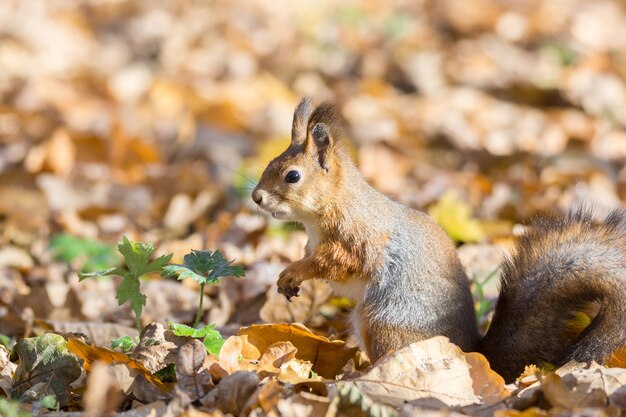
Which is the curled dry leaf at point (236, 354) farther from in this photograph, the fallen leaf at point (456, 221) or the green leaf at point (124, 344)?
the fallen leaf at point (456, 221)

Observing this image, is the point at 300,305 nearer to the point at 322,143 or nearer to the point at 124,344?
the point at 322,143

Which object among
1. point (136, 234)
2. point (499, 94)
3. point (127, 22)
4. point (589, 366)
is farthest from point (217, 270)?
point (127, 22)

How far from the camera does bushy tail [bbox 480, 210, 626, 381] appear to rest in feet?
8.29

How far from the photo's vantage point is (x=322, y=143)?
9.74 ft

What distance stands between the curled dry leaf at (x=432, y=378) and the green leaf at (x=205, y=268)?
460 millimetres

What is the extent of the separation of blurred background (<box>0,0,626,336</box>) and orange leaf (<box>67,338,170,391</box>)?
2.52 feet

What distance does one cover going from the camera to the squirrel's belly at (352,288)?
2.89 m

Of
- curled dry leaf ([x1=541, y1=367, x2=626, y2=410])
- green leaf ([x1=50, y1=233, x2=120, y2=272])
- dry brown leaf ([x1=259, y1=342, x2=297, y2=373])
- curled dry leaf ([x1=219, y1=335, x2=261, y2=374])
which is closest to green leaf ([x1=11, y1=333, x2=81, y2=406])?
curled dry leaf ([x1=219, y1=335, x2=261, y2=374])

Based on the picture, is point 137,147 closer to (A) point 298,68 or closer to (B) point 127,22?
(A) point 298,68

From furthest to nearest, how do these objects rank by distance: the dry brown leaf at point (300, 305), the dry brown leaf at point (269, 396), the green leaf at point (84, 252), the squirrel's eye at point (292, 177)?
the green leaf at point (84, 252) → the dry brown leaf at point (300, 305) → the squirrel's eye at point (292, 177) → the dry brown leaf at point (269, 396)

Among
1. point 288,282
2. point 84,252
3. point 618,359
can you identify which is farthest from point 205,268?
point 84,252

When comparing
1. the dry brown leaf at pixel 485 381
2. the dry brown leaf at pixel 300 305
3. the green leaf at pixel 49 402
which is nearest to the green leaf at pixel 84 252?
the dry brown leaf at pixel 300 305

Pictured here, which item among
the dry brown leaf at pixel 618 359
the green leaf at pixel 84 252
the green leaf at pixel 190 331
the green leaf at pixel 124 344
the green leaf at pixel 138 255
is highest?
the green leaf at pixel 138 255

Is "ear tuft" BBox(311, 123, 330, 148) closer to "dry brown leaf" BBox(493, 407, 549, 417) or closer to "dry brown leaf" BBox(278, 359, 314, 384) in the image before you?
"dry brown leaf" BBox(278, 359, 314, 384)
